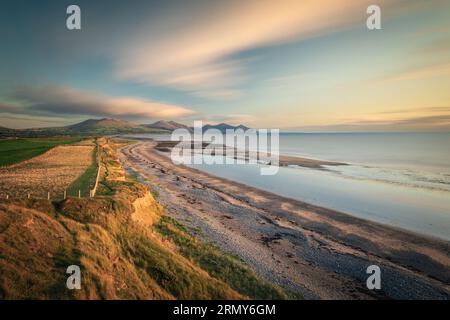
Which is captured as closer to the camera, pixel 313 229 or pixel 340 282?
pixel 340 282

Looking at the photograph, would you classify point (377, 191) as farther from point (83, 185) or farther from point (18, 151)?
point (18, 151)

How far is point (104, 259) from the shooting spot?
13.5 meters

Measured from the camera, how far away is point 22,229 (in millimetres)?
13352

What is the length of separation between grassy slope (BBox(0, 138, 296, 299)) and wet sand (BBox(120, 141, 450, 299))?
9.76ft

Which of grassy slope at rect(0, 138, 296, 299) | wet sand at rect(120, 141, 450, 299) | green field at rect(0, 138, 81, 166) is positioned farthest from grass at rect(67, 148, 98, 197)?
green field at rect(0, 138, 81, 166)

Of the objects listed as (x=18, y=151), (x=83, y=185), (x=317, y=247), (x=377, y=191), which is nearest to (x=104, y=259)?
(x=83, y=185)

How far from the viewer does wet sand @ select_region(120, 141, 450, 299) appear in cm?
1702

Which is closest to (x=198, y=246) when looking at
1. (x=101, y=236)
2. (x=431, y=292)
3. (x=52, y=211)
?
(x=101, y=236)

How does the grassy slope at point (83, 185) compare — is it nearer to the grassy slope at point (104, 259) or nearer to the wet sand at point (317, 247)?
the grassy slope at point (104, 259)

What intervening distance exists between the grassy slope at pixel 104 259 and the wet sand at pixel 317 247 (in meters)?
2.98

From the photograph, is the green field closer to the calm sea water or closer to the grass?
the grass

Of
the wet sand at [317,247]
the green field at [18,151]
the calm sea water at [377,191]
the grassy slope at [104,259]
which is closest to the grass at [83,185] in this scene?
the grassy slope at [104,259]

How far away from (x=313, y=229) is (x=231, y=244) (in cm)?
1021
